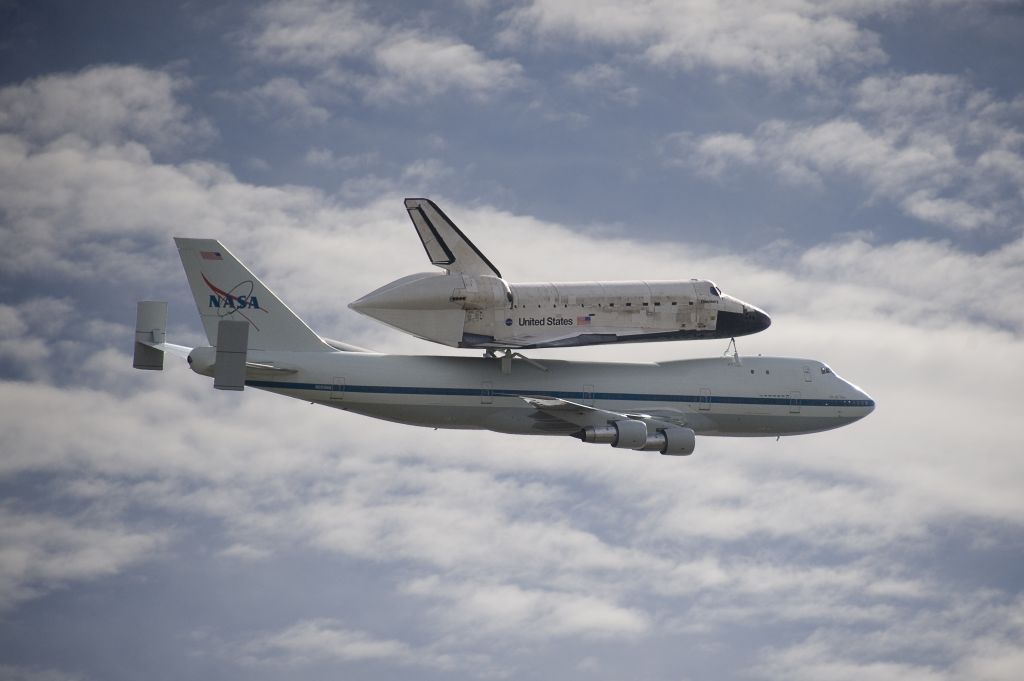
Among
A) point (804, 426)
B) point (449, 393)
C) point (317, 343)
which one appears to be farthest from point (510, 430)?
point (804, 426)

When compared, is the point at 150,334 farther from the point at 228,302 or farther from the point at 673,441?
the point at 673,441

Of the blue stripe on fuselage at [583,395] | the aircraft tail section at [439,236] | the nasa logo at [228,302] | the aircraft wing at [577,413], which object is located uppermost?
the aircraft tail section at [439,236]

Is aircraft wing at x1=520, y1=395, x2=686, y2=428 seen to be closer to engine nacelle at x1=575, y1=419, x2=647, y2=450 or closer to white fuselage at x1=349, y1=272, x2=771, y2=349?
engine nacelle at x1=575, y1=419, x2=647, y2=450

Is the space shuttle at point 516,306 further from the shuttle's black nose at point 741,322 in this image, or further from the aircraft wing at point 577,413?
the aircraft wing at point 577,413

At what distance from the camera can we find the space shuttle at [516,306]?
6681cm

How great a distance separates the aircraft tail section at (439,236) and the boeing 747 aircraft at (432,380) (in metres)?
5.38

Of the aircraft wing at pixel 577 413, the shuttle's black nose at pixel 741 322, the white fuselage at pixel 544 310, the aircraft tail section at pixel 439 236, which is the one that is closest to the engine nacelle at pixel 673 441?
the aircraft wing at pixel 577 413

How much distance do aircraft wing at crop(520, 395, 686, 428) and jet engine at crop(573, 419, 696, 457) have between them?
1.69 ft

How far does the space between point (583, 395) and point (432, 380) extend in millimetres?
6945

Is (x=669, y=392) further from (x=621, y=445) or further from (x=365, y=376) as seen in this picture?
(x=365, y=376)

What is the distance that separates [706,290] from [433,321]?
39.3 ft

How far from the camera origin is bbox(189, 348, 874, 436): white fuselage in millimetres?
69250

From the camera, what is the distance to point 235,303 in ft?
231

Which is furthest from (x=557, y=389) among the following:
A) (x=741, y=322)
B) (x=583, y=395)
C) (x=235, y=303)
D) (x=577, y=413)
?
(x=235, y=303)
